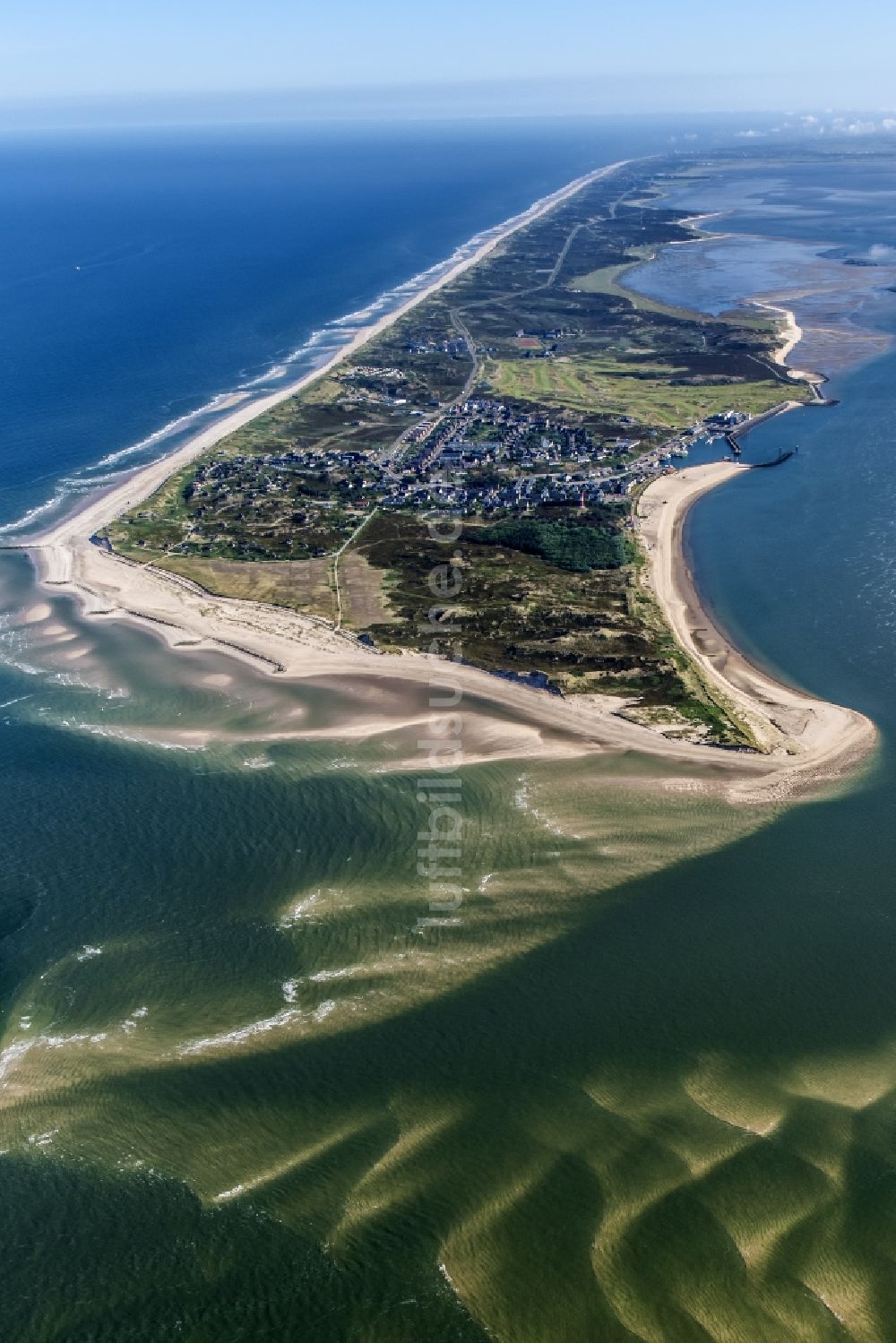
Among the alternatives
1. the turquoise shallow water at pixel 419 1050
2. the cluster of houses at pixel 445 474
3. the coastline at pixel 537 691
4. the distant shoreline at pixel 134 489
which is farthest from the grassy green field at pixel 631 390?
the turquoise shallow water at pixel 419 1050

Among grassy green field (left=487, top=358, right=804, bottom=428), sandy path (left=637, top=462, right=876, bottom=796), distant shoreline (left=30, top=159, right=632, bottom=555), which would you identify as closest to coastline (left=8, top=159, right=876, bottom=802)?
sandy path (left=637, top=462, right=876, bottom=796)

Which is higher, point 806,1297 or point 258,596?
point 258,596

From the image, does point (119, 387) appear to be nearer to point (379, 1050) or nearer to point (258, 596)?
point (258, 596)

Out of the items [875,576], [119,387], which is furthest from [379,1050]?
[119,387]

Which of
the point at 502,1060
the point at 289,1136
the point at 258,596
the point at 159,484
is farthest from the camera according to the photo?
the point at 159,484

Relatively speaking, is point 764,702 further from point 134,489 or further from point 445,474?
point 134,489

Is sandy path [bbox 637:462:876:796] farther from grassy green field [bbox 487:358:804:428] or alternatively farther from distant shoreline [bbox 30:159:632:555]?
distant shoreline [bbox 30:159:632:555]
